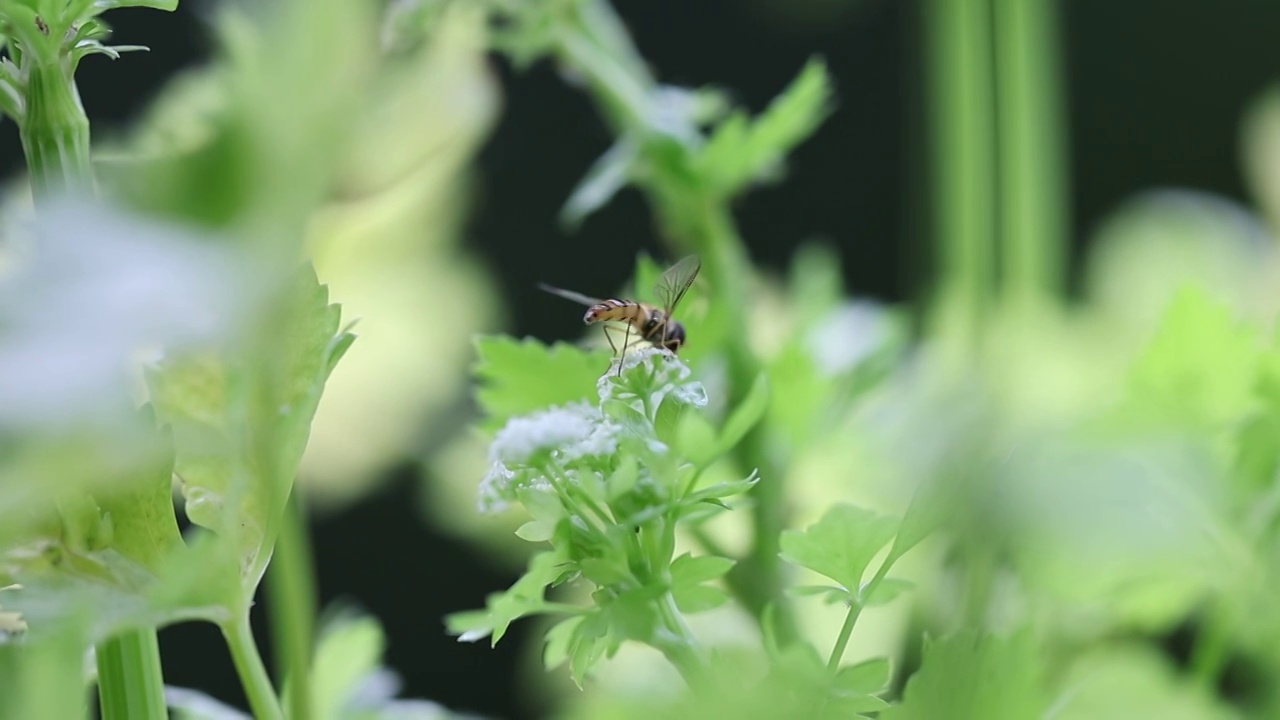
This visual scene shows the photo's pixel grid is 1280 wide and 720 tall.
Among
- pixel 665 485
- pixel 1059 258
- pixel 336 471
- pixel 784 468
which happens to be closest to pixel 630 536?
pixel 665 485

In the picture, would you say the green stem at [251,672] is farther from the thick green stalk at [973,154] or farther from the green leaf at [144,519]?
the thick green stalk at [973,154]

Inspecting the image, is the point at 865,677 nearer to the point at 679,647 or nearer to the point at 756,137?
the point at 679,647

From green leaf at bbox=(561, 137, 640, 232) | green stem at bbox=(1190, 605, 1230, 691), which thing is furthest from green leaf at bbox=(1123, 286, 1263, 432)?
green leaf at bbox=(561, 137, 640, 232)

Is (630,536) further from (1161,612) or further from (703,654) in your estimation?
(1161,612)

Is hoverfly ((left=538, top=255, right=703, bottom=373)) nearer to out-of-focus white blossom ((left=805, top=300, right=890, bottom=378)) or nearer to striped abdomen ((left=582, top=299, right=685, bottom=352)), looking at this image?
striped abdomen ((left=582, top=299, right=685, bottom=352))

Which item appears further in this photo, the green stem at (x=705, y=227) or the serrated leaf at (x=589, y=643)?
the green stem at (x=705, y=227)

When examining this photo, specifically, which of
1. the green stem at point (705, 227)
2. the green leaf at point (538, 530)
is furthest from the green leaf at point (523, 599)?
the green stem at point (705, 227)
